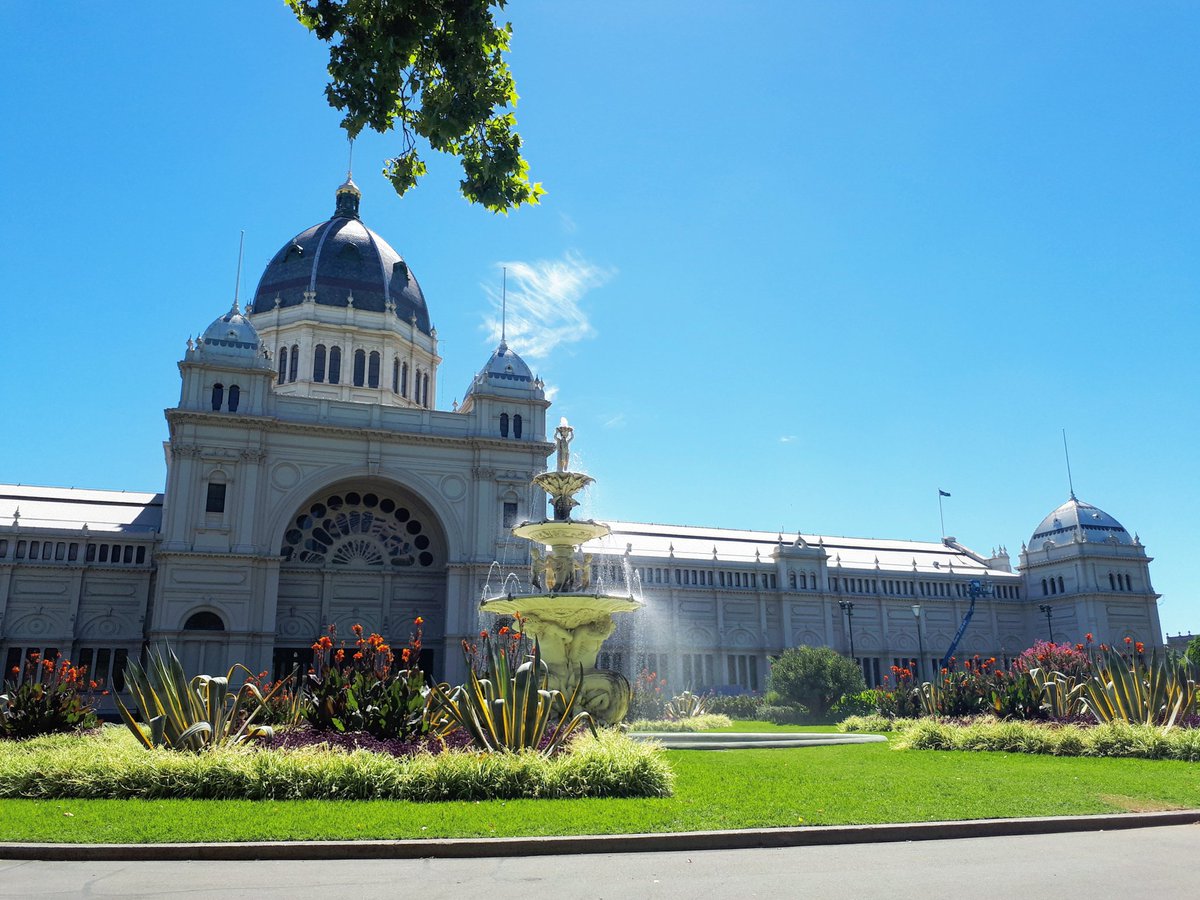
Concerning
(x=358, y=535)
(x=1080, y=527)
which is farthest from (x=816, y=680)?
(x=1080, y=527)

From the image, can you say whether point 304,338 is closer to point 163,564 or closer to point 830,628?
point 163,564

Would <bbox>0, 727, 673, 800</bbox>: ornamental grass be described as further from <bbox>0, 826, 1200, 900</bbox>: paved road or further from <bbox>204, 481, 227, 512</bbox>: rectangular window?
<bbox>204, 481, 227, 512</bbox>: rectangular window

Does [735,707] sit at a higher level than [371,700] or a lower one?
lower

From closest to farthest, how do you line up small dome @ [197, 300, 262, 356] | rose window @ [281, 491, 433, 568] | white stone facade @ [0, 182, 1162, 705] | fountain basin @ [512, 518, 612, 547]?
fountain basin @ [512, 518, 612, 547] → white stone facade @ [0, 182, 1162, 705] → small dome @ [197, 300, 262, 356] → rose window @ [281, 491, 433, 568]

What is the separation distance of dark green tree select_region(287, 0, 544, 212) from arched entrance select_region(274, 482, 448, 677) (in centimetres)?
4096

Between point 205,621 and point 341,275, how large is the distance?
24.8 meters

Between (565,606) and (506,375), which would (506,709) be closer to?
(565,606)

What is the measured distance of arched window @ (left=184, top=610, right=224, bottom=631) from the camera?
45062 mm

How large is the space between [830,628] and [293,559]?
115 feet

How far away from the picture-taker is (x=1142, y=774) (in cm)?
1588

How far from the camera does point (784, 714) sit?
129ft

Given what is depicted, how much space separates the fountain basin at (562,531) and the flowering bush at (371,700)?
618cm

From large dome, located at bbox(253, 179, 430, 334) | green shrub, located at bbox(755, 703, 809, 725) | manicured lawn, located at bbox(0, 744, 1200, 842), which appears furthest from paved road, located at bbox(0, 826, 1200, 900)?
large dome, located at bbox(253, 179, 430, 334)

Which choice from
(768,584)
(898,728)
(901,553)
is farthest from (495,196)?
(901,553)
